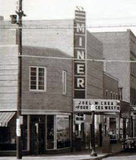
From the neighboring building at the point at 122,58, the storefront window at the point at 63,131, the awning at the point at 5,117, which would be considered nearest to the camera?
the awning at the point at 5,117

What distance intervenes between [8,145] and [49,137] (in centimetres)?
313

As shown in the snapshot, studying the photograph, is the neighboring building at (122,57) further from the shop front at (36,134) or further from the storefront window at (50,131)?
the storefront window at (50,131)

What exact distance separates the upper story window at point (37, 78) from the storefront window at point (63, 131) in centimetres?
265

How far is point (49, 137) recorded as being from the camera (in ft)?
107

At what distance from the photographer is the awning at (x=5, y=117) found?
2997 centimetres

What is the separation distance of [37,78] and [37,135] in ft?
12.2

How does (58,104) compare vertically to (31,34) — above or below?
below

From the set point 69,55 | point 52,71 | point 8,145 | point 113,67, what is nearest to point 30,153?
point 8,145

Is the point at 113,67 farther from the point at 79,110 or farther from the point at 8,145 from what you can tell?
the point at 8,145

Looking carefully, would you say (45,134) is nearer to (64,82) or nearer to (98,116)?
(64,82)

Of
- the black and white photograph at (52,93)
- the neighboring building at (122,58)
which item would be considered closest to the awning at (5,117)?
the black and white photograph at (52,93)

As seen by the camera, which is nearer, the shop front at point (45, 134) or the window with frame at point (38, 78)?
the shop front at point (45, 134)

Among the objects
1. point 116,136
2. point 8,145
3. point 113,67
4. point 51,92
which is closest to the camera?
point 8,145

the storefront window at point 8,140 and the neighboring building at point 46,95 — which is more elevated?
the neighboring building at point 46,95
